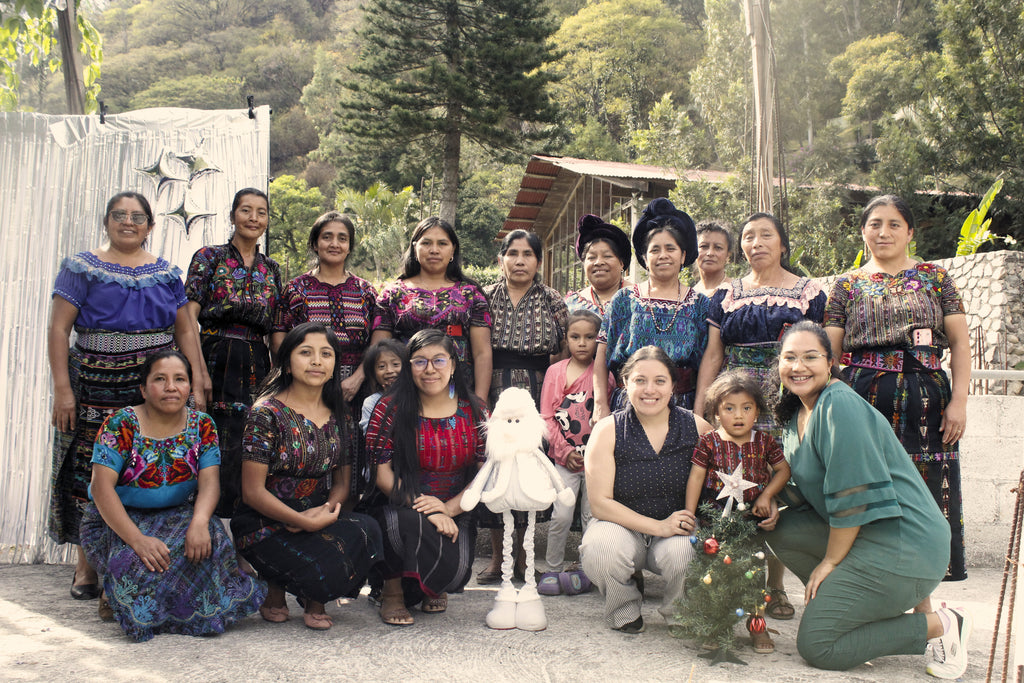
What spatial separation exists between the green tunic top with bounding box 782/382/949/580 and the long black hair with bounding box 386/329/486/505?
4.95 feet

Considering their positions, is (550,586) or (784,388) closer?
(784,388)

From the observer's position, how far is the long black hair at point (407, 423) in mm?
3473

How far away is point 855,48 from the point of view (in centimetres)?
3556

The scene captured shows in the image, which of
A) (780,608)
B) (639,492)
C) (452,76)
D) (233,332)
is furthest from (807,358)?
(452,76)

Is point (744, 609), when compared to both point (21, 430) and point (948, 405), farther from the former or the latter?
point (21, 430)

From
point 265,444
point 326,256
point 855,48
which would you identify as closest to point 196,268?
point 326,256

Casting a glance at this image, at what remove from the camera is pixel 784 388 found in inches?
129

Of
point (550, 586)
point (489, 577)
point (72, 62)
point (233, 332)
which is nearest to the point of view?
point (550, 586)

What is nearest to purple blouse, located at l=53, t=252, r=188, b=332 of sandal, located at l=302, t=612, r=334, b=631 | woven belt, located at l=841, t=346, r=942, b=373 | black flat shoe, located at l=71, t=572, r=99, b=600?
black flat shoe, located at l=71, t=572, r=99, b=600

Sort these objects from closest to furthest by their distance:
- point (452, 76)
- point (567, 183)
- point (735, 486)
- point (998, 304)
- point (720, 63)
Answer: point (735, 486) → point (998, 304) → point (567, 183) → point (452, 76) → point (720, 63)

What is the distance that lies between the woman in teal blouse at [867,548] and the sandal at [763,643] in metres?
0.14

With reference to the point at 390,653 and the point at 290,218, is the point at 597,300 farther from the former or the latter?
the point at 290,218

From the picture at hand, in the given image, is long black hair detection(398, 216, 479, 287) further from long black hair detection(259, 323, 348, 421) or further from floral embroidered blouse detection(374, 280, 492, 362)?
long black hair detection(259, 323, 348, 421)

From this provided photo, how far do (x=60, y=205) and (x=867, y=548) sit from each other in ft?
14.5
